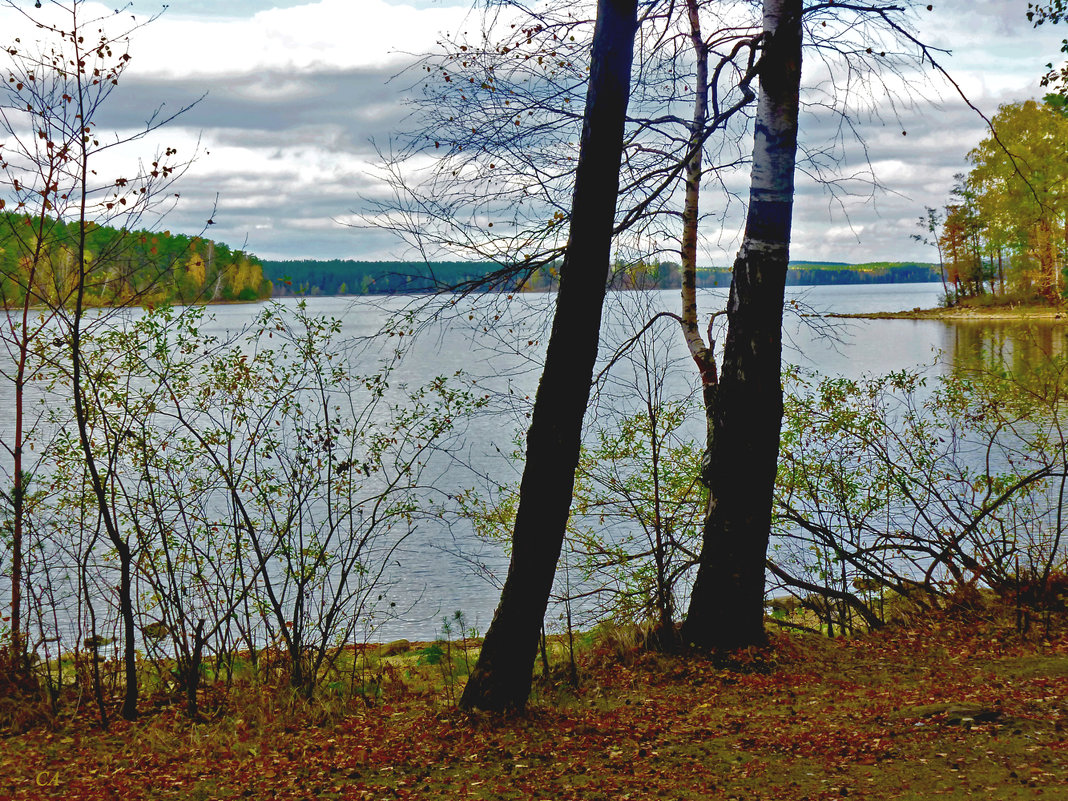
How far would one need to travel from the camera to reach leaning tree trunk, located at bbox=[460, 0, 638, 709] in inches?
217

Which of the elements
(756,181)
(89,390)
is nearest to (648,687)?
(756,181)

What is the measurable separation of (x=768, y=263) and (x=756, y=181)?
2.20 ft

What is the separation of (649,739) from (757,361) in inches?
117

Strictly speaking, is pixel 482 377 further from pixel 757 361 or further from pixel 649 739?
pixel 649 739

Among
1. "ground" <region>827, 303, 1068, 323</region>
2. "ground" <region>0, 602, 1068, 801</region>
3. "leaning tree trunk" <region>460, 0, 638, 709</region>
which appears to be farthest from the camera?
"ground" <region>827, 303, 1068, 323</region>

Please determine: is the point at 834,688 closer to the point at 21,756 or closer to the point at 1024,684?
the point at 1024,684

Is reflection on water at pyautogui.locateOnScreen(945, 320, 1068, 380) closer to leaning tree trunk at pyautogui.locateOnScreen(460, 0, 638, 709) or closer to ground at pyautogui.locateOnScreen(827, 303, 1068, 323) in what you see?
ground at pyautogui.locateOnScreen(827, 303, 1068, 323)

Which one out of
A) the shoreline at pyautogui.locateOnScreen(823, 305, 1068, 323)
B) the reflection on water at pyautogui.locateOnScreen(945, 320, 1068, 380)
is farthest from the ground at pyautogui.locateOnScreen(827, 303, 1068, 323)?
the reflection on water at pyautogui.locateOnScreen(945, 320, 1068, 380)

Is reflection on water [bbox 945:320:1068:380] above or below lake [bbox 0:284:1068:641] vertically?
above

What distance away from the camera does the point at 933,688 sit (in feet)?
20.8

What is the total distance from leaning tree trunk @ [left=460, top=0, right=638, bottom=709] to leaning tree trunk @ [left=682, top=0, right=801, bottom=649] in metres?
1.73

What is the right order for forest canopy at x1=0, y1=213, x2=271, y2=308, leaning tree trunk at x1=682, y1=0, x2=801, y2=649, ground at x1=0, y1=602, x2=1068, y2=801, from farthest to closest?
leaning tree trunk at x1=682, y1=0, x2=801, y2=649 < forest canopy at x1=0, y1=213, x2=271, y2=308 < ground at x1=0, y1=602, x2=1068, y2=801

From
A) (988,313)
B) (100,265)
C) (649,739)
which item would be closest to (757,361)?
(649,739)

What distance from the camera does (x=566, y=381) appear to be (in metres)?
5.68
